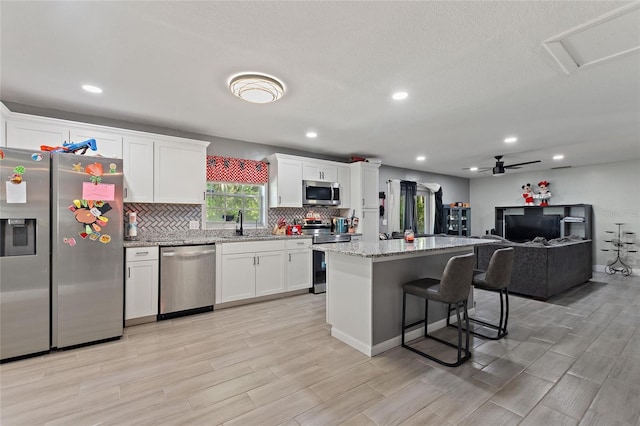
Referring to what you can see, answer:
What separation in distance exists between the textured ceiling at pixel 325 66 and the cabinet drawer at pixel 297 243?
1.64 m

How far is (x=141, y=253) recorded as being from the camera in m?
3.29

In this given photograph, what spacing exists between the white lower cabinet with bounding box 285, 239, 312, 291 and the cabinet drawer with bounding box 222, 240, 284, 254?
0.19 meters

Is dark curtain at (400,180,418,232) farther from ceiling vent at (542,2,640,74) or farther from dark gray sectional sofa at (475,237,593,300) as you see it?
ceiling vent at (542,2,640,74)

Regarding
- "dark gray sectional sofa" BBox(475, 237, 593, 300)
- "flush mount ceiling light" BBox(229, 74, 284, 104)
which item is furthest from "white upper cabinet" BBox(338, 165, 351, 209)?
"flush mount ceiling light" BBox(229, 74, 284, 104)

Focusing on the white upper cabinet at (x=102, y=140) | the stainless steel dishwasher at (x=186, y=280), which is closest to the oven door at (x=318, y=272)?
the stainless steel dishwasher at (x=186, y=280)

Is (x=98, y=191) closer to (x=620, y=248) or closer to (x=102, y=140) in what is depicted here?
(x=102, y=140)

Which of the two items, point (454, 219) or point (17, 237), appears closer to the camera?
point (17, 237)

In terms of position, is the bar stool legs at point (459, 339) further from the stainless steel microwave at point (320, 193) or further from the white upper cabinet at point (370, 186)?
the white upper cabinet at point (370, 186)

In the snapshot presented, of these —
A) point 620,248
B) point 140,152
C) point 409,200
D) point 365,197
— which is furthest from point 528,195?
point 140,152

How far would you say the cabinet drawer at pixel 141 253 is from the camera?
127 inches

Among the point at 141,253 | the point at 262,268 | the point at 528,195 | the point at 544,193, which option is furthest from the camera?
the point at 528,195

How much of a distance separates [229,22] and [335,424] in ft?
8.47

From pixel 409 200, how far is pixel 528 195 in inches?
131

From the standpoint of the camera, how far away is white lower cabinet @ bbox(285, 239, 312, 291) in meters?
4.43
